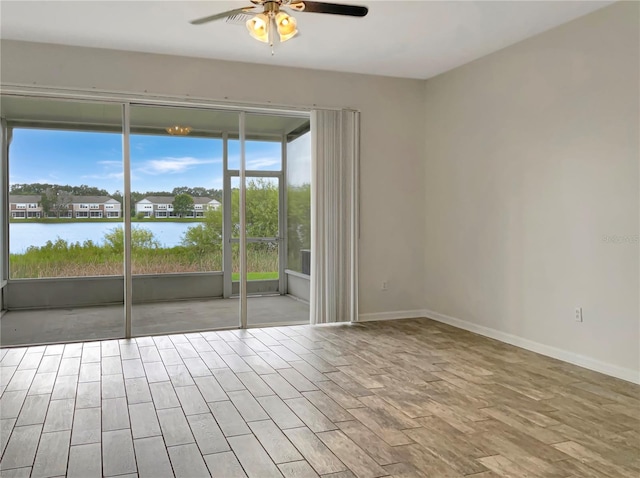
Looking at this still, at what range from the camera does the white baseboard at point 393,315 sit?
Result: 6.41 metres

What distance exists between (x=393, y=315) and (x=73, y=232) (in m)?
3.71

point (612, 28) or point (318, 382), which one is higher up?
point (612, 28)

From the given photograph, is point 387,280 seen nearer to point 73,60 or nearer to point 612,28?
point 612,28

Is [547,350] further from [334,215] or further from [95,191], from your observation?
[95,191]

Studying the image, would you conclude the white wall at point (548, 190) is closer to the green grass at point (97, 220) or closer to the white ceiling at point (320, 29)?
the white ceiling at point (320, 29)

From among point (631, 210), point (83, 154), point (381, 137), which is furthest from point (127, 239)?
point (631, 210)

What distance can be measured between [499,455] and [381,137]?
433 centimetres

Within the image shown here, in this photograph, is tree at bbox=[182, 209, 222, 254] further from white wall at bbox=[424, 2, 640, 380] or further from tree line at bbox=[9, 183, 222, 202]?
white wall at bbox=[424, 2, 640, 380]

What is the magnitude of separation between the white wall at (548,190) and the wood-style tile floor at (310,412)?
0.45 m

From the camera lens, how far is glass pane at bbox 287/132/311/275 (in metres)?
6.16

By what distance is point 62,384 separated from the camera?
4020 mm

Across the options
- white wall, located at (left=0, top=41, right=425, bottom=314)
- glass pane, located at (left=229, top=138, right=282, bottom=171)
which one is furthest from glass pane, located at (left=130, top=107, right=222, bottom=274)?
white wall, located at (left=0, top=41, right=425, bottom=314)

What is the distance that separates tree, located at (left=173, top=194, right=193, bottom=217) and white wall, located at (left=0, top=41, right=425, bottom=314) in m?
1.09

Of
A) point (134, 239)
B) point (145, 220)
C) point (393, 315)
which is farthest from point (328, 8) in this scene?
point (393, 315)
